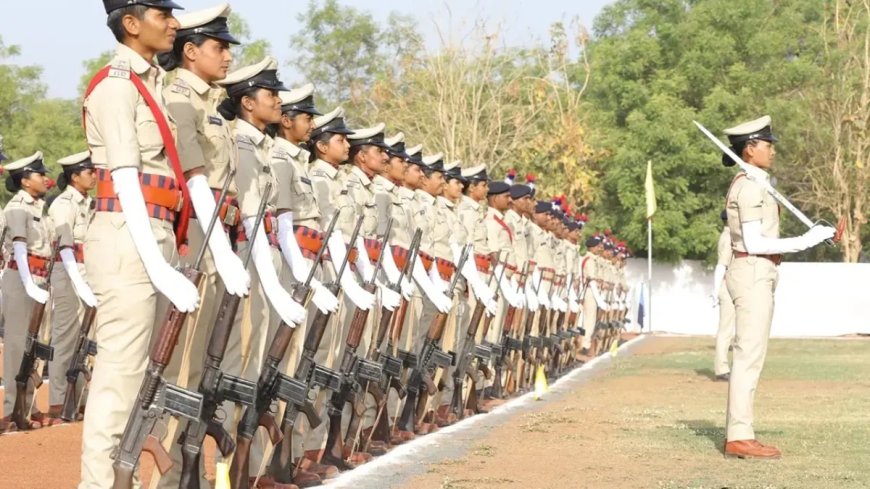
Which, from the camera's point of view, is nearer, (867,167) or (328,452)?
(328,452)

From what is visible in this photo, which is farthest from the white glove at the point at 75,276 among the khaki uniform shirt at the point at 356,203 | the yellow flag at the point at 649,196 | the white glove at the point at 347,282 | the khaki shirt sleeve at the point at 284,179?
the yellow flag at the point at 649,196

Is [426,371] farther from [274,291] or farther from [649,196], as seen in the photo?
[649,196]

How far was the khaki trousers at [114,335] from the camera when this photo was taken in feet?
20.9

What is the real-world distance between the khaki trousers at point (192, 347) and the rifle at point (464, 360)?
265 inches

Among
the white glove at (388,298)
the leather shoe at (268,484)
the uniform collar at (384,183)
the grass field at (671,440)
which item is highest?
the uniform collar at (384,183)

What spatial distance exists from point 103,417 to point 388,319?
483 centimetres

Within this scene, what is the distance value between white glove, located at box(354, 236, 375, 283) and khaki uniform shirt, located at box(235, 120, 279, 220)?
2237 mm

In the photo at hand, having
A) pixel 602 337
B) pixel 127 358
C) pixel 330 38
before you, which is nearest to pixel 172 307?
pixel 127 358

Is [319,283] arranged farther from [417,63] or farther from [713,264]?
[713,264]

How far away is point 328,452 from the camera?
10023 millimetres

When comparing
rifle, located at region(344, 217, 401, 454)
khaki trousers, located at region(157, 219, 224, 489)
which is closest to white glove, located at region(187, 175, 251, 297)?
khaki trousers, located at region(157, 219, 224, 489)

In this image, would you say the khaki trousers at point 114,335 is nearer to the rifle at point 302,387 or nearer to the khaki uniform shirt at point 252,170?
the khaki uniform shirt at point 252,170

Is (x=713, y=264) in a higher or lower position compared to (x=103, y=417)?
higher

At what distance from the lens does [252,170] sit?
8625mm
